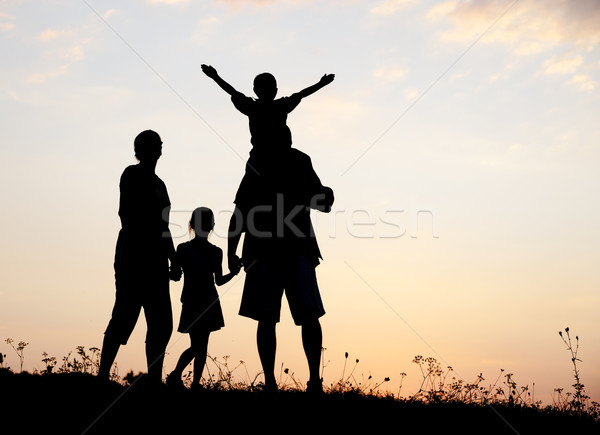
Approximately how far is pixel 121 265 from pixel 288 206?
1.75 meters

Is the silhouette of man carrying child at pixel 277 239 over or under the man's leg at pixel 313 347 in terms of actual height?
over

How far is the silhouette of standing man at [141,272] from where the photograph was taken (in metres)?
6.50

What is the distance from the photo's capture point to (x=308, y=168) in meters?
6.31

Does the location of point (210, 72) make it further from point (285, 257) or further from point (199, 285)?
point (199, 285)

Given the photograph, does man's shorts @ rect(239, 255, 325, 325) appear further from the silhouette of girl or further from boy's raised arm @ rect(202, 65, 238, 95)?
boy's raised arm @ rect(202, 65, 238, 95)

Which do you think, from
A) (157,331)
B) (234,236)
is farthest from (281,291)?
(157,331)

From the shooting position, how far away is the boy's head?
654cm

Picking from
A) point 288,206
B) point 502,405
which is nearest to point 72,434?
point 288,206

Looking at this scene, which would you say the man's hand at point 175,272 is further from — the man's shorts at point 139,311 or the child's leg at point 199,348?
the child's leg at point 199,348

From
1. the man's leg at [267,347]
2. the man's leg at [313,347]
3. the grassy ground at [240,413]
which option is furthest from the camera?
the man's leg at [267,347]

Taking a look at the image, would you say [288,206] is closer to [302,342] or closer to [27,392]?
[302,342]

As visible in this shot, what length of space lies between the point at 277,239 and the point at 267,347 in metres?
1.01

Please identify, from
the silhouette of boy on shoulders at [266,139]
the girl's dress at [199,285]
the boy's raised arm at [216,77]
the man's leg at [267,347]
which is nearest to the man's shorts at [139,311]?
the girl's dress at [199,285]

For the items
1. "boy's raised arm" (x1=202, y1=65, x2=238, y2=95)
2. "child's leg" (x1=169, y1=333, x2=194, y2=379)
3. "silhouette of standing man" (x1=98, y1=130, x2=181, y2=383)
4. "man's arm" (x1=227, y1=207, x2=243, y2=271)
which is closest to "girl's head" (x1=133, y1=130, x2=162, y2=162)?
"silhouette of standing man" (x1=98, y1=130, x2=181, y2=383)
